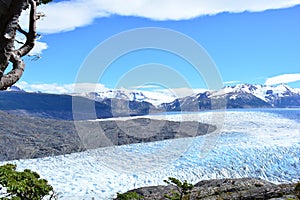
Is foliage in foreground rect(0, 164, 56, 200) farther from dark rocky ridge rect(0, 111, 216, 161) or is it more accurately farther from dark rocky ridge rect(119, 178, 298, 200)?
dark rocky ridge rect(0, 111, 216, 161)

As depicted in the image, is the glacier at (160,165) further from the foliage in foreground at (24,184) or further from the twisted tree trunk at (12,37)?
the twisted tree trunk at (12,37)

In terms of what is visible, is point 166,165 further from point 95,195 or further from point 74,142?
point 74,142

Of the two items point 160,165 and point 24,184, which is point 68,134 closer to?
point 160,165

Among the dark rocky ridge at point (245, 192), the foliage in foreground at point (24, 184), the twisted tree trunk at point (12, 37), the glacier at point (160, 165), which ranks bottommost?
the glacier at point (160, 165)

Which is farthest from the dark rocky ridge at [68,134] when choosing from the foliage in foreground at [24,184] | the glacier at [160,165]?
the foliage in foreground at [24,184]

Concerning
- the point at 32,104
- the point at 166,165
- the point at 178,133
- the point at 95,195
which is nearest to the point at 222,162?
the point at 166,165

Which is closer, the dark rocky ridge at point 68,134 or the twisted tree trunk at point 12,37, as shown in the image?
the twisted tree trunk at point 12,37

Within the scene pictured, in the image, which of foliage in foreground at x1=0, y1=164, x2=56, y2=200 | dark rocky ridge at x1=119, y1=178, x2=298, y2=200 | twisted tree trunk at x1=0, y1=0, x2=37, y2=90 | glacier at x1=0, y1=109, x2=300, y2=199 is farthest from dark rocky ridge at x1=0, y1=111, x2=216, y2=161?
twisted tree trunk at x1=0, y1=0, x2=37, y2=90
